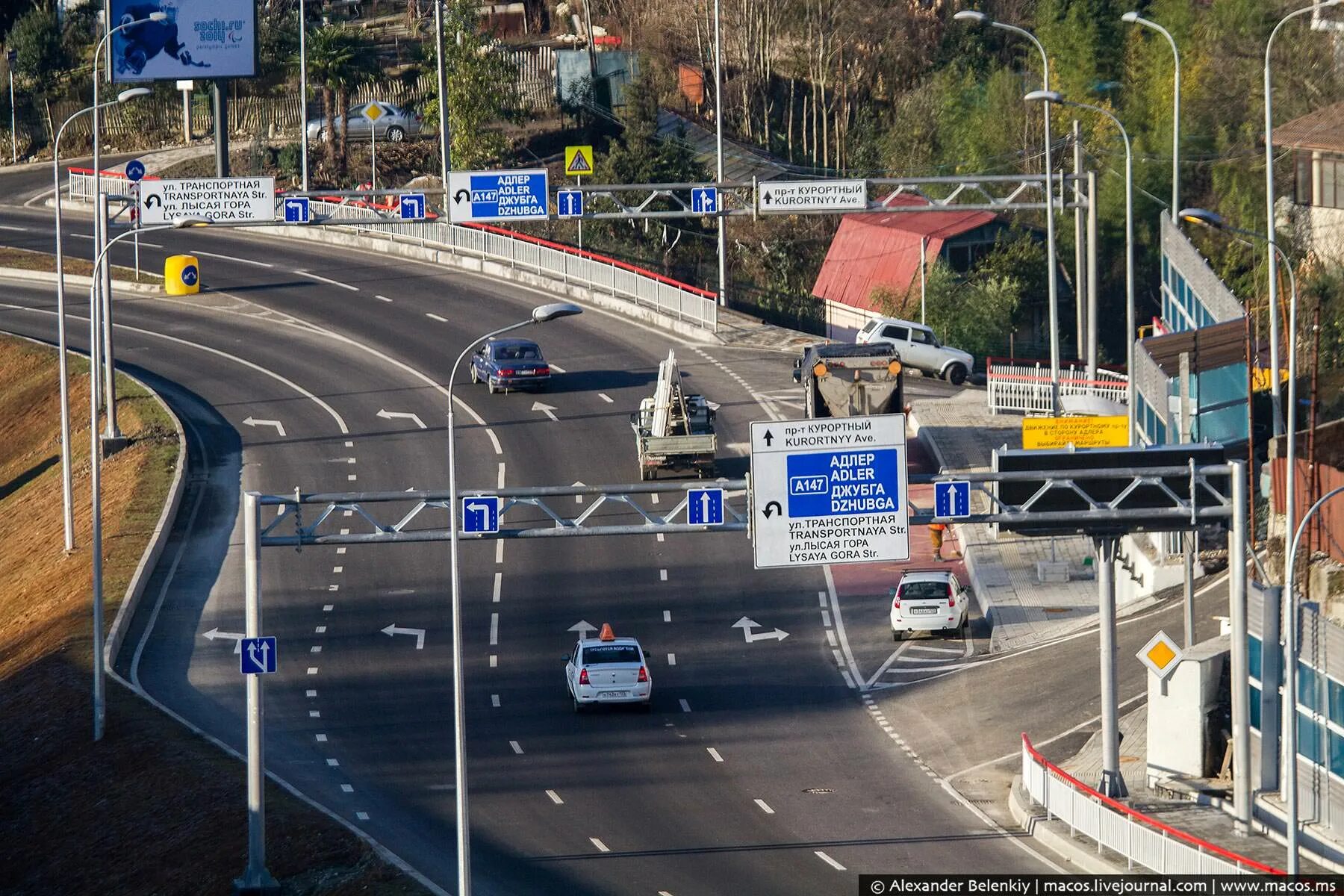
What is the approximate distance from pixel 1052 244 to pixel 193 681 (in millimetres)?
22040

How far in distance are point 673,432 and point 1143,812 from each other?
820 inches

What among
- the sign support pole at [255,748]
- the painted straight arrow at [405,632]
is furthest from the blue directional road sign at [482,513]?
the painted straight arrow at [405,632]

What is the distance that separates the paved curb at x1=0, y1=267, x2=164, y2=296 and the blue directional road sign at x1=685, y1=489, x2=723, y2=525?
1687 inches

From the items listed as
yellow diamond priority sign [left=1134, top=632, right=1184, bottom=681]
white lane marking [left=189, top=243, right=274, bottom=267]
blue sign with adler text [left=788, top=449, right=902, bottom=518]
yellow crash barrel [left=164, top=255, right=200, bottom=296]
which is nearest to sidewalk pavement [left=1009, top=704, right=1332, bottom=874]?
yellow diamond priority sign [left=1134, top=632, right=1184, bottom=681]

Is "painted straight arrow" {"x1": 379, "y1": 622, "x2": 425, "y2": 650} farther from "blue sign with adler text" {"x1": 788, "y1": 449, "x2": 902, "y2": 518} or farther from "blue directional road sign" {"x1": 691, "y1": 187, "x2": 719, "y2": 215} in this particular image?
"blue sign with adler text" {"x1": 788, "y1": 449, "x2": 902, "y2": 518}

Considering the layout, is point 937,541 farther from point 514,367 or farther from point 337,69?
point 337,69

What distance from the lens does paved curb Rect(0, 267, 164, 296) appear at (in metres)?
69.0

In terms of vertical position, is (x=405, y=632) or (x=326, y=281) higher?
(x=326, y=281)

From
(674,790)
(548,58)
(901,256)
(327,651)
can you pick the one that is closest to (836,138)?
(548,58)

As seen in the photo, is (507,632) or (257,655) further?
(507,632)

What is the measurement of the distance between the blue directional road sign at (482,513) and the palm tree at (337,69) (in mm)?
58489

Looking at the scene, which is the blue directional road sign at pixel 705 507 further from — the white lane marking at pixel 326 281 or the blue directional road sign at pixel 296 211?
the white lane marking at pixel 326 281

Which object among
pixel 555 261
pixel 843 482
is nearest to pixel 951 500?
pixel 843 482

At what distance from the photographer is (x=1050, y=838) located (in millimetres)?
29125
